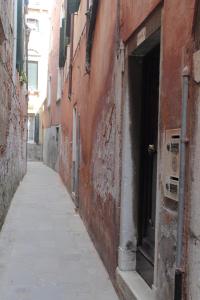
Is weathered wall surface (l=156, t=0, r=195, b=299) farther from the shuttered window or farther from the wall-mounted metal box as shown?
the shuttered window

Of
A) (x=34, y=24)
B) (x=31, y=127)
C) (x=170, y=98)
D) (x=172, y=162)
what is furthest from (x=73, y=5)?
(x=31, y=127)

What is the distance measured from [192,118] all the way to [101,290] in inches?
111

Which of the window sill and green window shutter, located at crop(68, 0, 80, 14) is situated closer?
the window sill

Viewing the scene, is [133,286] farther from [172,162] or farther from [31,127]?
[31,127]

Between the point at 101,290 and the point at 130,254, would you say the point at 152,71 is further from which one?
the point at 101,290

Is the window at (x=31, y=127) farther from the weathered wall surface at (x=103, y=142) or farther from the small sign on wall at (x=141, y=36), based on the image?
the small sign on wall at (x=141, y=36)

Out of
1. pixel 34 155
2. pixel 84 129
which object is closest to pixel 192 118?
pixel 84 129

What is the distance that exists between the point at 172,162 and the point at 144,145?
1.63 meters

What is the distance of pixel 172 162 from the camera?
9.91 feet

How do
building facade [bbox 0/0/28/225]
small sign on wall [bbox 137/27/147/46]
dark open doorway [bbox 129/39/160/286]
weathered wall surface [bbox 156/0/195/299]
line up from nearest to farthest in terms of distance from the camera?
weathered wall surface [bbox 156/0/195/299]
small sign on wall [bbox 137/27/147/46]
dark open doorway [bbox 129/39/160/286]
building facade [bbox 0/0/28/225]

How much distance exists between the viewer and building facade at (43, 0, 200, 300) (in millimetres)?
2717

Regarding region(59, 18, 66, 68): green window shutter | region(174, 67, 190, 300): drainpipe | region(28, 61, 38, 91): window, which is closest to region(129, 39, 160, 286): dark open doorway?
region(174, 67, 190, 300): drainpipe

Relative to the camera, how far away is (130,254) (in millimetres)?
4590

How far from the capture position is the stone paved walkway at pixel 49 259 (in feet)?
16.0
